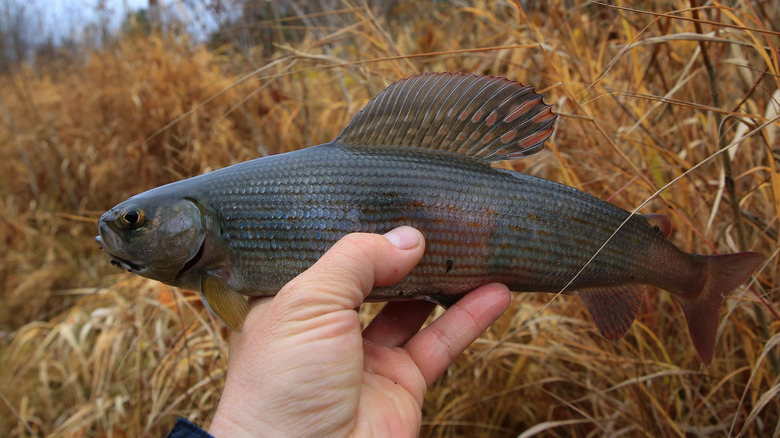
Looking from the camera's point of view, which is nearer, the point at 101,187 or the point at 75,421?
the point at 75,421

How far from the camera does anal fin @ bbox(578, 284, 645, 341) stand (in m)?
1.76

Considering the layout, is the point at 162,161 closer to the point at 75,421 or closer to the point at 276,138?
the point at 276,138

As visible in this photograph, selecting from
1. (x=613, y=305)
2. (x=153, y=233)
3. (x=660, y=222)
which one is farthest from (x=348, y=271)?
(x=660, y=222)

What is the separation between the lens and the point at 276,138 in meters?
4.79

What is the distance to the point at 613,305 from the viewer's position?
1.77 meters

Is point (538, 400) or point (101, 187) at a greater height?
point (538, 400)

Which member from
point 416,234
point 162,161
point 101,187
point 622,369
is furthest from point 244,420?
point 101,187

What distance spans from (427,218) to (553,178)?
1913 millimetres

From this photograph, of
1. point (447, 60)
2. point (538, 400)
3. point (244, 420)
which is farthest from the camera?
point (447, 60)

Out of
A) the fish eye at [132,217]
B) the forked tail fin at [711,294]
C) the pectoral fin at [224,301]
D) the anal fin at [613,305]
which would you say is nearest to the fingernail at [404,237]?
the pectoral fin at [224,301]

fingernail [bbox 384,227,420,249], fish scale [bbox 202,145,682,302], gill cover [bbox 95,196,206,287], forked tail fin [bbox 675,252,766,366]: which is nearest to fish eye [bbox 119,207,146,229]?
gill cover [bbox 95,196,206,287]

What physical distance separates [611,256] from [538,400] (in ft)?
4.44

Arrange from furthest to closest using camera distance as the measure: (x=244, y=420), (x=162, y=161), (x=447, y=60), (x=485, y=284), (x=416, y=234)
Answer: (x=162, y=161)
(x=447, y=60)
(x=485, y=284)
(x=416, y=234)
(x=244, y=420)

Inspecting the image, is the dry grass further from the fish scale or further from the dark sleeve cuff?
the dark sleeve cuff
